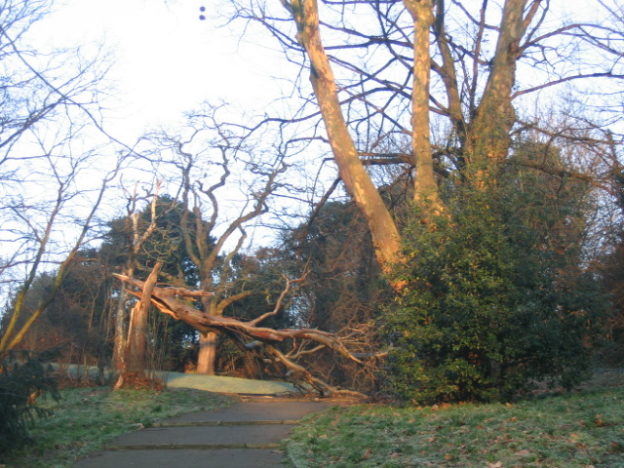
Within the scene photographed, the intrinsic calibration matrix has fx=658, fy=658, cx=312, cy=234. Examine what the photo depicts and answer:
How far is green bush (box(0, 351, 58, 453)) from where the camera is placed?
8.29 meters

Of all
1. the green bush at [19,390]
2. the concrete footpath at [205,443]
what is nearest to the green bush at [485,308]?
the concrete footpath at [205,443]

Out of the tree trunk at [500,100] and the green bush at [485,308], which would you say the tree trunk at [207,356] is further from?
the green bush at [485,308]

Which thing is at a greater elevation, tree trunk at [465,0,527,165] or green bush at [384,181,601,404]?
tree trunk at [465,0,527,165]

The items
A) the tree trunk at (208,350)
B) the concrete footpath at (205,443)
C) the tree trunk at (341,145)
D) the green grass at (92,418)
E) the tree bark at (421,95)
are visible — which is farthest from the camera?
the tree trunk at (208,350)

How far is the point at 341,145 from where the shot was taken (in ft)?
44.8

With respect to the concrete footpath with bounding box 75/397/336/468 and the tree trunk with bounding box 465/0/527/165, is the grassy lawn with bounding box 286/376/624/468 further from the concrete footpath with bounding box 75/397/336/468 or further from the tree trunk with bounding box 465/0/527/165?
the tree trunk with bounding box 465/0/527/165

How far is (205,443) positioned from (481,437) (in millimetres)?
4049

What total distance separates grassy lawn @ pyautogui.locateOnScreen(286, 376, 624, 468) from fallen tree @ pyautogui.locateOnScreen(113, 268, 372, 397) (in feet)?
24.1

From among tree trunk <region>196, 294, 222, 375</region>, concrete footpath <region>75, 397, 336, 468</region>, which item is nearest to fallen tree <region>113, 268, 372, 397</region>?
concrete footpath <region>75, 397, 336, 468</region>

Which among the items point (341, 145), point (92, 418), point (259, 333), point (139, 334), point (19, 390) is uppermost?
point (341, 145)

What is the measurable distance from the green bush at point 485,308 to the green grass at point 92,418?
16.4ft

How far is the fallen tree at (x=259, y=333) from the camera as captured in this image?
1782 centimetres

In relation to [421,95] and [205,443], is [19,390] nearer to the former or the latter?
[205,443]

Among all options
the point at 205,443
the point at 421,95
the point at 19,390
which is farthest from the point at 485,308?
the point at 19,390
